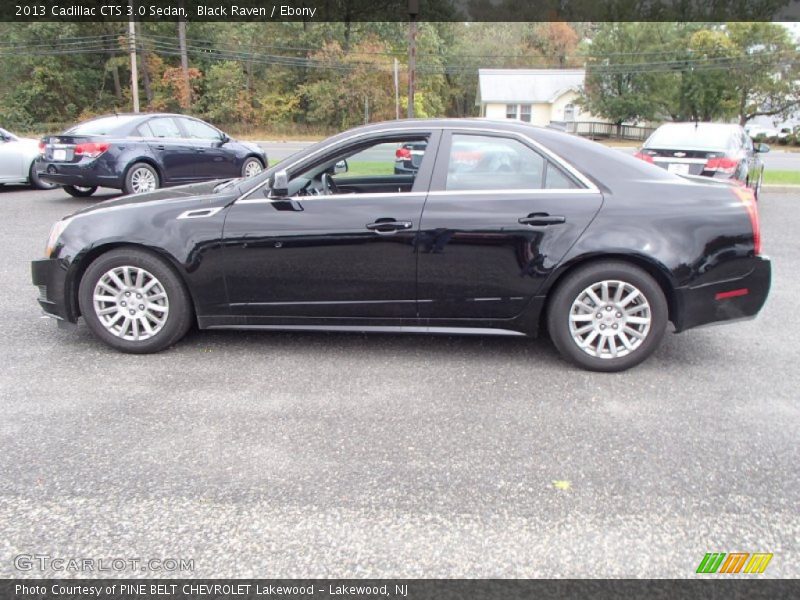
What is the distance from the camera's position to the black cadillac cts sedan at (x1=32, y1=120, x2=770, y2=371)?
13.9 ft

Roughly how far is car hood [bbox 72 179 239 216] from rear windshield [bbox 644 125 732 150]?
7.94 metres

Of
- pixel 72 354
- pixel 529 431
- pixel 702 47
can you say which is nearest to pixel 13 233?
pixel 72 354

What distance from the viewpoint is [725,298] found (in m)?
4.31

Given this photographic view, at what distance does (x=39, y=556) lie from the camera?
2480mm

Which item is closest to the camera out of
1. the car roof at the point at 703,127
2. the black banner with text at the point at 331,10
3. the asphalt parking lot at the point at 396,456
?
the asphalt parking lot at the point at 396,456

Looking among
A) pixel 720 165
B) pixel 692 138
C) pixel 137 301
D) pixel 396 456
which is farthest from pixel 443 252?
pixel 692 138

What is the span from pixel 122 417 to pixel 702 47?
5381 cm

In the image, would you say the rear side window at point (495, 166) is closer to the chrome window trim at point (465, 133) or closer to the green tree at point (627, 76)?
the chrome window trim at point (465, 133)

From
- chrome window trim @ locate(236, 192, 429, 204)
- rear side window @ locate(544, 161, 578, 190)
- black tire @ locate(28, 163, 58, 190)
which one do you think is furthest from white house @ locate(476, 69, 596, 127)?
chrome window trim @ locate(236, 192, 429, 204)

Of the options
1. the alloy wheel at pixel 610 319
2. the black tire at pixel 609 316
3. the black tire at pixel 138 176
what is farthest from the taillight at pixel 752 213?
the black tire at pixel 138 176

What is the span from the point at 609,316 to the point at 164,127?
9.35 metres

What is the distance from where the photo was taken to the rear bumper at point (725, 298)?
4262mm

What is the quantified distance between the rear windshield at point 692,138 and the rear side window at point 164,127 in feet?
25.9

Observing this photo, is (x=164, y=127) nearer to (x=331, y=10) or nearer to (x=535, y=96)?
(x=331, y=10)
